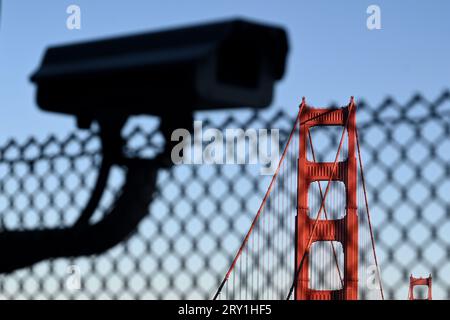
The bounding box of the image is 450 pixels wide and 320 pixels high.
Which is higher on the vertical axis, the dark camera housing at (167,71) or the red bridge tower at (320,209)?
the dark camera housing at (167,71)

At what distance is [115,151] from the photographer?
Answer: 74.0 inches

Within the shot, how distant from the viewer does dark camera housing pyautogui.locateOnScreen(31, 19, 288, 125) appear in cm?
153

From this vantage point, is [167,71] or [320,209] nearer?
[167,71]

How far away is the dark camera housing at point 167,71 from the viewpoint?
153cm

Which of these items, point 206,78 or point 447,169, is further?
point 447,169

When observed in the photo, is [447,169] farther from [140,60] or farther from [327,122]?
[327,122]

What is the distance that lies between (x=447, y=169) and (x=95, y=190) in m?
1.24

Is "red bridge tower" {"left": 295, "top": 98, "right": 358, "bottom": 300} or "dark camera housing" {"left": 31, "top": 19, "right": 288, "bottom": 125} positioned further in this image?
"red bridge tower" {"left": 295, "top": 98, "right": 358, "bottom": 300}

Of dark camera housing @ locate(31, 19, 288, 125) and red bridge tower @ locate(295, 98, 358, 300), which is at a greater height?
dark camera housing @ locate(31, 19, 288, 125)

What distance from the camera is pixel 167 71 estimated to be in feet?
5.12

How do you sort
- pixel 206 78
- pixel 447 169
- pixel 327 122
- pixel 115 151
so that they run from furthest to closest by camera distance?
pixel 327 122 < pixel 447 169 < pixel 115 151 < pixel 206 78
